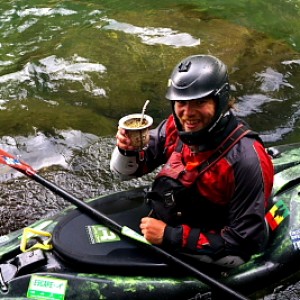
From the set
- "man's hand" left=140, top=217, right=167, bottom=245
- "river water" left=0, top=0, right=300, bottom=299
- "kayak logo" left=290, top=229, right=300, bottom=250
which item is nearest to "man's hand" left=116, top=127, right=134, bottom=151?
"man's hand" left=140, top=217, right=167, bottom=245

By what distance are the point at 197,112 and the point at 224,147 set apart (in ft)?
0.86

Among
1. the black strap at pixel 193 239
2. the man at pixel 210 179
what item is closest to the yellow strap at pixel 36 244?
the man at pixel 210 179

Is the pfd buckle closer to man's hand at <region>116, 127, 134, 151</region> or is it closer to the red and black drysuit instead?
the red and black drysuit

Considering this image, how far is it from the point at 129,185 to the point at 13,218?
1177 millimetres

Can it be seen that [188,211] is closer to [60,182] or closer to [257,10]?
[60,182]

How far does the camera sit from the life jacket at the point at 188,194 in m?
2.94

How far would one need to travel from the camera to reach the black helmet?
2.79 m

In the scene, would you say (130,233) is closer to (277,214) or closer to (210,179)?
(210,179)

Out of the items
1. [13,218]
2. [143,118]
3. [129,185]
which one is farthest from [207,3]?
[143,118]

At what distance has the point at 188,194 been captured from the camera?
303 centimetres

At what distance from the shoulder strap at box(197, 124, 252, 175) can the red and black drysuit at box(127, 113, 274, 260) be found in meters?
0.02

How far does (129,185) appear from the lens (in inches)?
202

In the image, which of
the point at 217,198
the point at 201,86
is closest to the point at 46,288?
the point at 217,198

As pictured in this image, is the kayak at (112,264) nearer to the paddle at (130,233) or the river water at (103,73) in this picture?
the paddle at (130,233)
